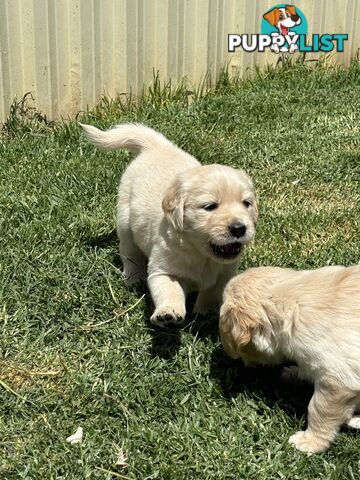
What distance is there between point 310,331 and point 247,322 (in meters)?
0.27

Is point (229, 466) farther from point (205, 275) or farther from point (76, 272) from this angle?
point (76, 272)

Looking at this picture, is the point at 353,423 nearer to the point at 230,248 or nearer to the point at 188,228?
the point at 230,248

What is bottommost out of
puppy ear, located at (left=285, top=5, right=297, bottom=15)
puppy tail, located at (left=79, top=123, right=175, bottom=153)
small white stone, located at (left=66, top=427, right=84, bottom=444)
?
small white stone, located at (left=66, top=427, right=84, bottom=444)

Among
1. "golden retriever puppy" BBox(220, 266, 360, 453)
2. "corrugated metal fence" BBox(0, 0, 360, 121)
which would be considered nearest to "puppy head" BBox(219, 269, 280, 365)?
"golden retriever puppy" BBox(220, 266, 360, 453)

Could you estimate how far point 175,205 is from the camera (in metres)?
3.28

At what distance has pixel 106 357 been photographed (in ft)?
10.6

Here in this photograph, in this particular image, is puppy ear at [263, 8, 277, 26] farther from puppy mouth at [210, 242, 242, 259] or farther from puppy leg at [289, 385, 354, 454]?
puppy leg at [289, 385, 354, 454]

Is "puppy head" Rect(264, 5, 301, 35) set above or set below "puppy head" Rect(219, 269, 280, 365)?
above

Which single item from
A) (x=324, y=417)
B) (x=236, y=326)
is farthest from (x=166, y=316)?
(x=324, y=417)

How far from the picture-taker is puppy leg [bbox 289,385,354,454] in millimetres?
2591

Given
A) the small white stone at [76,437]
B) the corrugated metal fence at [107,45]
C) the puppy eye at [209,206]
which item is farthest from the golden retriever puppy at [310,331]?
the corrugated metal fence at [107,45]

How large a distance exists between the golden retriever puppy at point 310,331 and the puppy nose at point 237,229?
19 cm

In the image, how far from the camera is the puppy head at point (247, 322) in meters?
2.86

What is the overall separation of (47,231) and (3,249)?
0.29 metres
